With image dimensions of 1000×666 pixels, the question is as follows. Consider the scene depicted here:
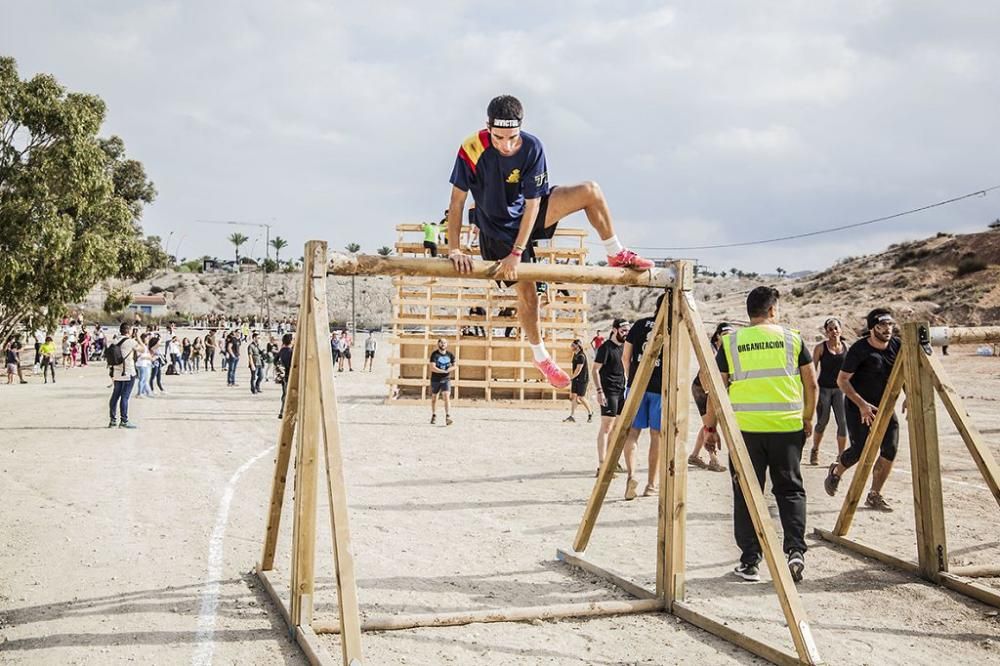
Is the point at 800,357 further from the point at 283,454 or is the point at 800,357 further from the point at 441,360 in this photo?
the point at 441,360

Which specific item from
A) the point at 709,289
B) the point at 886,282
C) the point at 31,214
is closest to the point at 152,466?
the point at 31,214

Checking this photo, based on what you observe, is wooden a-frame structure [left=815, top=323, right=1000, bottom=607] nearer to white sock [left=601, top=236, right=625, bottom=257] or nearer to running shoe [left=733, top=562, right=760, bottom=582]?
running shoe [left=733, top=562, right=760, bottom=582]

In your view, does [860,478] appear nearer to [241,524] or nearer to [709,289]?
[241,524]

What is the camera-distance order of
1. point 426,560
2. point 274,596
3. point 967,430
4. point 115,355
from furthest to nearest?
point 115,355, point 426,560, point 967,430, point 274,596

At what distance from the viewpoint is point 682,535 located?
558 centimetres

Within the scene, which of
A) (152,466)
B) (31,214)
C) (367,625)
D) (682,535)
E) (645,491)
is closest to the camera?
(367,625)

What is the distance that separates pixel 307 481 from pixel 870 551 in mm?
4851

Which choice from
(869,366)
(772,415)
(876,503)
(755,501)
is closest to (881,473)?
(876,503)

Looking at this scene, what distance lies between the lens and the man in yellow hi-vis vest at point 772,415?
19.7 feet

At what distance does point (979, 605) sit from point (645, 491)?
13.2 ft

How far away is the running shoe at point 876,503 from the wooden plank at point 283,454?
6273 mm

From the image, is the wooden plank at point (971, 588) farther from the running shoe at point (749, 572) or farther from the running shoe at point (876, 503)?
the running shoe at point (876, 503)

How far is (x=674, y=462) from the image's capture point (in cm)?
560

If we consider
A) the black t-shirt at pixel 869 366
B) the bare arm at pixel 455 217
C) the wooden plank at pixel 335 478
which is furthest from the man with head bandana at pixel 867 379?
the wooden plank at pixel 335 478
